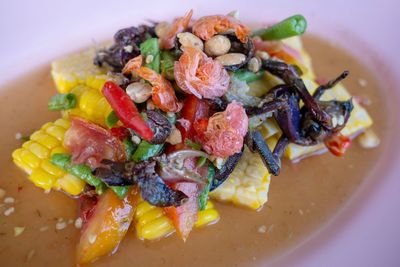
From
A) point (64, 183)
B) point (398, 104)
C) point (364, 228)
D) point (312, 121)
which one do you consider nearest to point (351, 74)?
point (398, 104)

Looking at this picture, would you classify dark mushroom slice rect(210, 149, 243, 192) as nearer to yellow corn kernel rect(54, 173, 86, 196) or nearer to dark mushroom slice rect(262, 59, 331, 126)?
dark mushroom slice rect(262, 59, 331, 126)

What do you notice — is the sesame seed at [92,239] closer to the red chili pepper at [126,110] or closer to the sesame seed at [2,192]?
the red chili pepper at [126,110]

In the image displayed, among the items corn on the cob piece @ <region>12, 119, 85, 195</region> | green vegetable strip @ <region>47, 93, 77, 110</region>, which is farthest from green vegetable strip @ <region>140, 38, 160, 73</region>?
corn on the cob piece @ <region>12, 119, 85, 195</region>

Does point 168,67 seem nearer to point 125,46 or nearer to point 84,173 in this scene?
point 125,46

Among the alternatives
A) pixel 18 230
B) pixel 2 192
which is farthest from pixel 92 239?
pixel 2 192

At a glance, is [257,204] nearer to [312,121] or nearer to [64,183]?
[312,121]

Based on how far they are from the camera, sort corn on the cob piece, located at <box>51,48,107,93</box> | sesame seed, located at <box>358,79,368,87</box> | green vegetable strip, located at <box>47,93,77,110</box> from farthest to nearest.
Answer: sesame seed, located at <box>358,79,368,87</box>
corn on the cob piece, located at <box>51,48,107,93</box>
green vegetable strip, located at <box>47,93,77,110</box>
